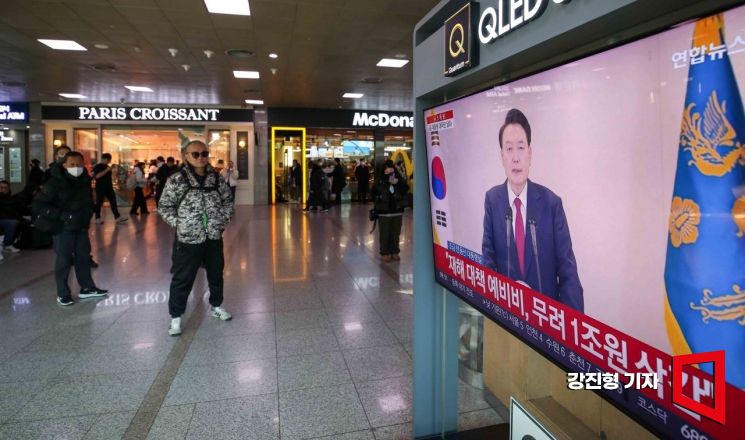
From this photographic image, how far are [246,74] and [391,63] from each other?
152 inches

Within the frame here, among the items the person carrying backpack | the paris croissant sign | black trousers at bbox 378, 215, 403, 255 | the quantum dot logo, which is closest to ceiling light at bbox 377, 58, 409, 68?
the person carrying backpack

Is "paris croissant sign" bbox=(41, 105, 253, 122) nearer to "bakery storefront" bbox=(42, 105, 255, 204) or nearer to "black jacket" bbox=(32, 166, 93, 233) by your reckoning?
"bakery storefront" bbox=(42, 105, 255, 204)

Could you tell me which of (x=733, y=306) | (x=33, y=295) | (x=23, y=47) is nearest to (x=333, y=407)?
(x=733, y=306)

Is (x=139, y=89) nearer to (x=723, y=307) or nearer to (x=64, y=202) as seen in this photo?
(x=64, y=202)

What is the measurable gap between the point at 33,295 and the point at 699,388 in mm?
6138

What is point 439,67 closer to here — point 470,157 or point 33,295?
point 470,157

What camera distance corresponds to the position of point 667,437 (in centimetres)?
110

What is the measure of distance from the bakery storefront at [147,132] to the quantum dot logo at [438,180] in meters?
16.4

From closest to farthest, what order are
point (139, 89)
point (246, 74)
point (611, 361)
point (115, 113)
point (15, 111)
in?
point (611, 361), point (246, 74), point (139, 89), point (15, 111), point (115, 113)

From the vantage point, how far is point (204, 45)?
30.7 ft

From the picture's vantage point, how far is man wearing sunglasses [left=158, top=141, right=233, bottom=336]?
3867mm

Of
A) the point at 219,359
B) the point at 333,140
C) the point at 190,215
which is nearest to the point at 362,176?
the point at 333,140

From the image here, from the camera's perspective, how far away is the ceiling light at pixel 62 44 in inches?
360

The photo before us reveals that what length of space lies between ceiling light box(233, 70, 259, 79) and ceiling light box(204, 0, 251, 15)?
Answer: 4.24 meters
